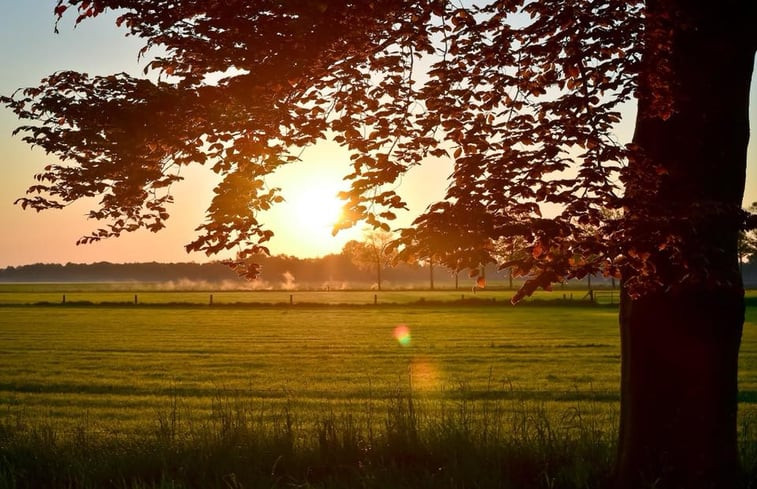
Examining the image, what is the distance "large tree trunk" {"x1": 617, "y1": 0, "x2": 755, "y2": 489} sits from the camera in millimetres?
7016

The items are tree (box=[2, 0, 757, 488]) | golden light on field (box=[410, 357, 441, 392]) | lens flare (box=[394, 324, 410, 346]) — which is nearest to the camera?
tree (box=[2, 0, 757, 488])

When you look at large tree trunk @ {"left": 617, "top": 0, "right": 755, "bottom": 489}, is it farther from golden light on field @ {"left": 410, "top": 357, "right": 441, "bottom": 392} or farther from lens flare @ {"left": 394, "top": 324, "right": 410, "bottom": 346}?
lens flare @ {"left": 394, "top": 324, "right": 410, "bottom": 346}

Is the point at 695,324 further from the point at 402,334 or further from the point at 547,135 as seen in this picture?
the point at 402,334

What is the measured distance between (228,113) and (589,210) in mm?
4467

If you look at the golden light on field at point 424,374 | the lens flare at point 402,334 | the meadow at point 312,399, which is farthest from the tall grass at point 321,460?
the lens flare at point 402,334

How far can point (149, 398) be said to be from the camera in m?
18.2

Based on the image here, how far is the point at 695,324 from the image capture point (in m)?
7.04

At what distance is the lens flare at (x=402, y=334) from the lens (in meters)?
34.2

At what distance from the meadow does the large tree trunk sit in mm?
819

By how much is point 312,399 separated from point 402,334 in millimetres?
21264

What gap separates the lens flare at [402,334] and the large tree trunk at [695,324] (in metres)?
26.3

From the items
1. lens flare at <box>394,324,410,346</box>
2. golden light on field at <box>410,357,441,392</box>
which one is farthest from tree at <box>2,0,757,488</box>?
lens flare at <box>394,324,410,346</box>

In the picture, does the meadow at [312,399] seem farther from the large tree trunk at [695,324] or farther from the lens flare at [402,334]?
the large tree trunk at [695,324]

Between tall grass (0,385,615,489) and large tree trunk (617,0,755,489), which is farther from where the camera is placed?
tall grass (0,385,615,489)
